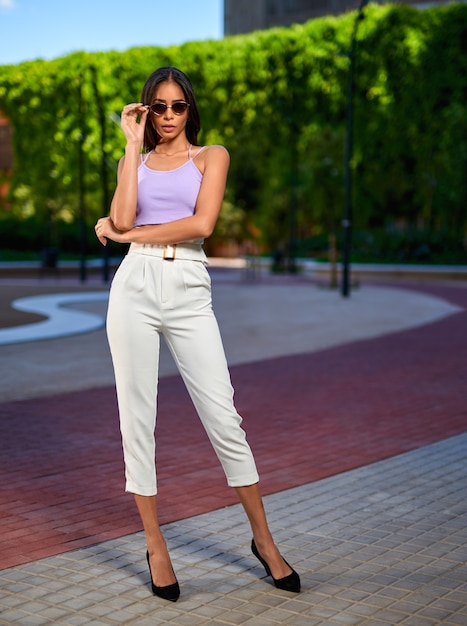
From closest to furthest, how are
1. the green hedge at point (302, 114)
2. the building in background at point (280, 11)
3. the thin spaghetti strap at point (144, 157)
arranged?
the thin spaghetti strap at point (144, 157) < the green hedge at point (302, 114) < the building in background at point (280, 11)

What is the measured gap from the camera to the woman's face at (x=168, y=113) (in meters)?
4.12

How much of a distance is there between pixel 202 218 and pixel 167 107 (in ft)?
1.55

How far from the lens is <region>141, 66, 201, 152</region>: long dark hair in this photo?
4.13 meters

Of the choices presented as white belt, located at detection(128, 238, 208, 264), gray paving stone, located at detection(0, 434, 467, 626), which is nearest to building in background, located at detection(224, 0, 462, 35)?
gray paving stone, located at detection(0, 434, 467, 626)

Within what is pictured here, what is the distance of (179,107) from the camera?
13.6 feet

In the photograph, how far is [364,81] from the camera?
1745 inches

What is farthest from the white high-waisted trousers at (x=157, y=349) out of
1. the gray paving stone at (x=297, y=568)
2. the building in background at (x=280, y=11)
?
the building in background at (x=280, y=11)

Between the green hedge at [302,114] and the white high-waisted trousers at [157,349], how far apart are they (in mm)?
34144

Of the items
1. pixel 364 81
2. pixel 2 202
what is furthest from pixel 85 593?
pixel 2 202

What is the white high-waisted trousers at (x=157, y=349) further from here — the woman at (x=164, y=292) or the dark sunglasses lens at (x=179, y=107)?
the dark sunglasses lens at (x=179, y=107)

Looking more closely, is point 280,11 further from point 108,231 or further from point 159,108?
point 108,231

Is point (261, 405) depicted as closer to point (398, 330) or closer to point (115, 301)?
point (115, 301)

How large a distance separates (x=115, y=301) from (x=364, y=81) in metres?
41.8

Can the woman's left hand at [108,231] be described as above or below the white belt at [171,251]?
above
